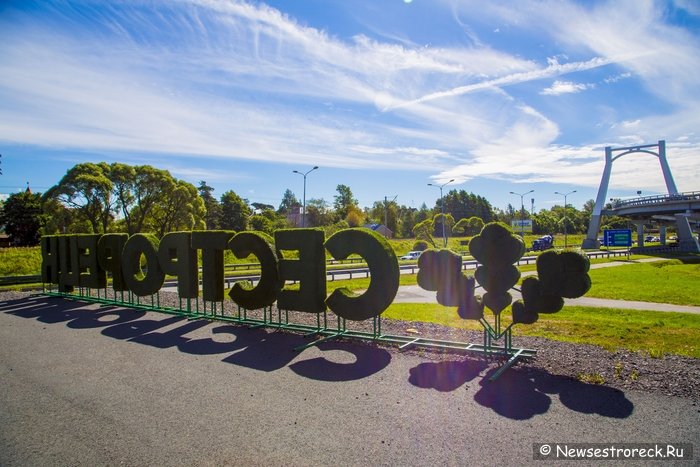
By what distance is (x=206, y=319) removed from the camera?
44.4 ft

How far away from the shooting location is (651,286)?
22.6 metres

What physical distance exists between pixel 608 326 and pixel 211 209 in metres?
75.4

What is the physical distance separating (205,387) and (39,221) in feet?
206

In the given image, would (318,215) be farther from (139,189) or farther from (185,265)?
(185,265)

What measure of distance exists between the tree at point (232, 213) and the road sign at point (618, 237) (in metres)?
54.6

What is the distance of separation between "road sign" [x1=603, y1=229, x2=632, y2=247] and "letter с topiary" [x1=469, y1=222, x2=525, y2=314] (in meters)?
57.5

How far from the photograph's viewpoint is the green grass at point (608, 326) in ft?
32.8

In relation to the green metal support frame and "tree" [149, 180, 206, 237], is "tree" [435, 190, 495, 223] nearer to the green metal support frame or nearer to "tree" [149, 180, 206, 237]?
"tree" [149, 180, 206, 237]

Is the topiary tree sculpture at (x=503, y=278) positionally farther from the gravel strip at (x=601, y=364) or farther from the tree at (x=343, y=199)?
the tree at (x=343, y=199)

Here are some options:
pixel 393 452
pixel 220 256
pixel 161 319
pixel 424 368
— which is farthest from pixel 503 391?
pixel 161 319

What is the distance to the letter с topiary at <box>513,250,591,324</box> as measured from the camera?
7945 millimetres

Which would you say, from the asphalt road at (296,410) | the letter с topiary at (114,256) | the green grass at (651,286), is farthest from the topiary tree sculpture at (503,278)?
the green grass at (651,286)

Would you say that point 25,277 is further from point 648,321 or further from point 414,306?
point 648,321

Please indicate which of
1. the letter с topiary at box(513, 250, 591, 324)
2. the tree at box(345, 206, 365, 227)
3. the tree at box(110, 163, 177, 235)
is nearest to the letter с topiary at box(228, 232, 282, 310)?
the letter с topiary at box(513, 250, 591, 324)
